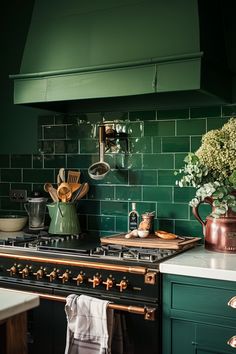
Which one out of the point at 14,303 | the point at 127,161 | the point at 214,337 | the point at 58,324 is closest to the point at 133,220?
the point at 127,161

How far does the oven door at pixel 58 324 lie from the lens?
94.9 inches

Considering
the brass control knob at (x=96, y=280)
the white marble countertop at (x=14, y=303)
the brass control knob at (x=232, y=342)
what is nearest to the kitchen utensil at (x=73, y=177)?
the brass control knob at (x=96, y=280)

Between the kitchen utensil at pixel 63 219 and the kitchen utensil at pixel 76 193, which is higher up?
the kitchen utensil at pixel 76 193

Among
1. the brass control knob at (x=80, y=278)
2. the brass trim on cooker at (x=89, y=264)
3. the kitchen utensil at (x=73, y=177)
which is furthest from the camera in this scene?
the kitchen utensil at (x=73, y=177)

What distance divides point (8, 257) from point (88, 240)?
19.9 inches

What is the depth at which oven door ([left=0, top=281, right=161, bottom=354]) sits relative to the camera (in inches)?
94.9

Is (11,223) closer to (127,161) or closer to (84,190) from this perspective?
(84,190)

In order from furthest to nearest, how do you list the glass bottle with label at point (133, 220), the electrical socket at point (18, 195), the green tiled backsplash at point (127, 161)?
the electrical socket at point (18, 195)
the glass bottle with label at point (133, 220)
the green tiled backsplash at point (127, 161)

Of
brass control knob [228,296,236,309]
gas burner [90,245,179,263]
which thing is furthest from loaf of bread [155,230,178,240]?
brass control knob [228,296,236,309]

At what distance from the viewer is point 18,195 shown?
365 centimetres

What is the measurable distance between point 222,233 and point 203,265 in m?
0.37

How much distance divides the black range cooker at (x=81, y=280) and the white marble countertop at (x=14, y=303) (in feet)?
2.75

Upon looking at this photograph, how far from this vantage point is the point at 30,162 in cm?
361

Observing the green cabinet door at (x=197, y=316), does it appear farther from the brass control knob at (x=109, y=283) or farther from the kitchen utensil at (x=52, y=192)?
the kitchen utensil at (x=52, y=192)
